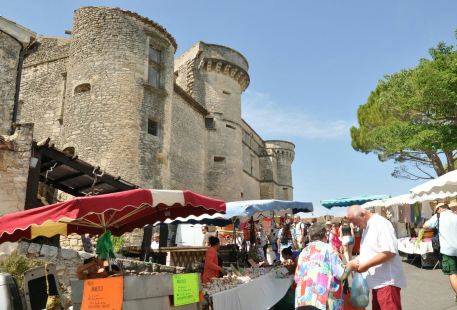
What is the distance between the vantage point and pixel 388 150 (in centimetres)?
1952

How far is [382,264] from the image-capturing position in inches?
137

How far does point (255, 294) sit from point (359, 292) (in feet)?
9.48

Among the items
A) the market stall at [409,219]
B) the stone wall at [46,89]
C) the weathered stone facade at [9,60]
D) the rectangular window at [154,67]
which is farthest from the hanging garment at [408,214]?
the stone wall at [46,89]

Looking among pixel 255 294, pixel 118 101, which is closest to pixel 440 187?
pixel 255 294

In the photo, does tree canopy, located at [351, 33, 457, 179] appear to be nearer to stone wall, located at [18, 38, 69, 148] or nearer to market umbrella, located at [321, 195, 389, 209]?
market umbrella, located at [321, 195, 389, 209]

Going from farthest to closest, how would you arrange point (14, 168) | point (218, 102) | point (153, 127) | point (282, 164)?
point (282, 164) → point (218, 102) → point (153, 127) → point (14, 168)

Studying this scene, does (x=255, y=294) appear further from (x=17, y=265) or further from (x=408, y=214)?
(x=408, y=214)

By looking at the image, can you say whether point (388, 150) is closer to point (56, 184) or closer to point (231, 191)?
point (231, 191)

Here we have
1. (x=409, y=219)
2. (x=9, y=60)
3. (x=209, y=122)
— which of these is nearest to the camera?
(x=9, y=60)

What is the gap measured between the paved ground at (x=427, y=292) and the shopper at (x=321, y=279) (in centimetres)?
354

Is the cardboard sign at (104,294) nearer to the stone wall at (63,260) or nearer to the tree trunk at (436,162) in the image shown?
the stone wall at (63,260)

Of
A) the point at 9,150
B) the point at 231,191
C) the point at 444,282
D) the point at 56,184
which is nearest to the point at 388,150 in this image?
the point at 231,191

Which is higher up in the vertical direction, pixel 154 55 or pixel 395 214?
pixel 154 55

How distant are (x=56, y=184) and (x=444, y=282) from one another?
10.3 metres
